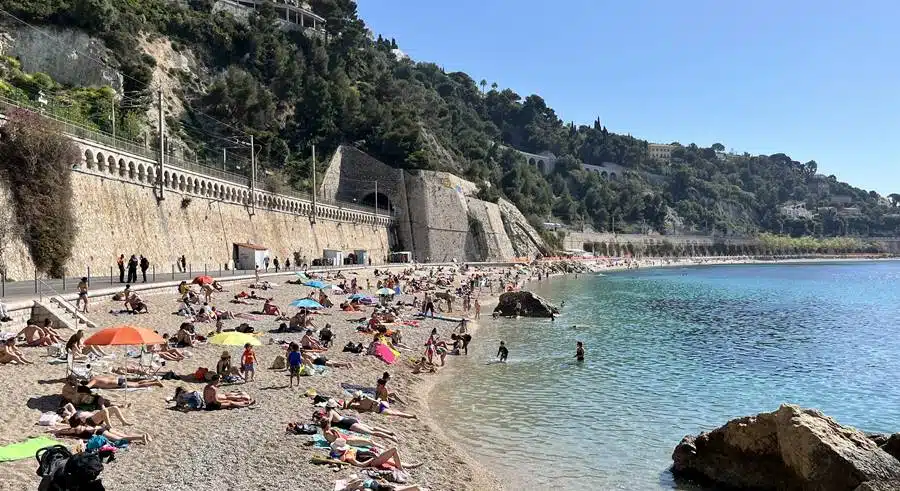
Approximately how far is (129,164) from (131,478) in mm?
30309

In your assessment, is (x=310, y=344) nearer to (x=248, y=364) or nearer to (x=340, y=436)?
(x=248, y=364)

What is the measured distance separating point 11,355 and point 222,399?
14.8 feet

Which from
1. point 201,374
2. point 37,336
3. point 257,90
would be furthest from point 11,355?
point 257,90

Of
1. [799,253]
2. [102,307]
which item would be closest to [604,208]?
[799,253]

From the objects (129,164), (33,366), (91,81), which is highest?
(91,81)

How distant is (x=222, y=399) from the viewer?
1202 centimetres

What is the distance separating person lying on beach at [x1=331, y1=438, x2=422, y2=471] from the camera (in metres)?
9.38

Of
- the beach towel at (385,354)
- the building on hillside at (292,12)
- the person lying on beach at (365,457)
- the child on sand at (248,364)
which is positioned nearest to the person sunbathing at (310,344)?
the beach towel at (385,354)

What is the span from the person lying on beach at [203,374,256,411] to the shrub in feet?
56.3

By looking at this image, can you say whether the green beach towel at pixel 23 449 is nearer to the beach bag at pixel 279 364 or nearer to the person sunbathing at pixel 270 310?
the beach bag at pixel 279 364

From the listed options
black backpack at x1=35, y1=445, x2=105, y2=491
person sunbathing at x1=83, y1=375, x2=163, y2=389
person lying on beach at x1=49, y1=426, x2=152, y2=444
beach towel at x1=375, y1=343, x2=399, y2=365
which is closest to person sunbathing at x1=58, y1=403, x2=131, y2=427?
person lying on beach at x1=49, y1=426, x2=152, y2=444

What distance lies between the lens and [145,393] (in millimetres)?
12008

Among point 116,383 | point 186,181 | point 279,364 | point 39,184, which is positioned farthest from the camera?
point 186,181

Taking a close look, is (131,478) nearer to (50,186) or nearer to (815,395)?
(815,395)
